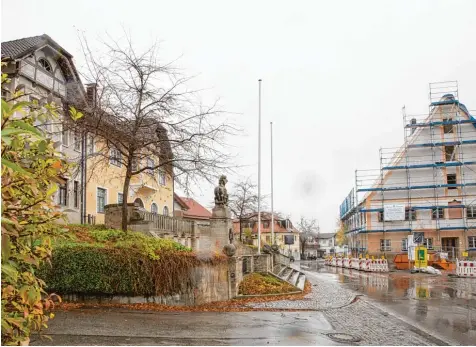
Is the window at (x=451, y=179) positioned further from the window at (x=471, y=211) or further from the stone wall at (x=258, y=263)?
the stone wall at (x=258, y=263)

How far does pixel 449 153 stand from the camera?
4694cm

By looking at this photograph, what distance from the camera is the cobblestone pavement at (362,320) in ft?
32.4

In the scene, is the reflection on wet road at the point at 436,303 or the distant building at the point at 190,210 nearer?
the reflection on wet road at the point at 436,303

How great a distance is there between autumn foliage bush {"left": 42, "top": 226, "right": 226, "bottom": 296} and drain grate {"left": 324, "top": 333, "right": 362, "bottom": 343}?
4873 millimetres

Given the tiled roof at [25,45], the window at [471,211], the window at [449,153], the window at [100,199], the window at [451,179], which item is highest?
the tiled roof at [25,45]

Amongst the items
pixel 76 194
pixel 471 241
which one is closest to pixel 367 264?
pixel 471 241

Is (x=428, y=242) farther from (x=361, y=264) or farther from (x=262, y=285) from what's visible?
(x=262, y=285)

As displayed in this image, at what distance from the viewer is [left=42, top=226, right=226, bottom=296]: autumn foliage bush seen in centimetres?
1206

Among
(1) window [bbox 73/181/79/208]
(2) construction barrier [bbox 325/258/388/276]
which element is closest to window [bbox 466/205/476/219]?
(2) construction barrier [bbox 325/258/388/276]

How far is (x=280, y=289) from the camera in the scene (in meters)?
17.9

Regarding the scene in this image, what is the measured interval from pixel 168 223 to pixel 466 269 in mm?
19814

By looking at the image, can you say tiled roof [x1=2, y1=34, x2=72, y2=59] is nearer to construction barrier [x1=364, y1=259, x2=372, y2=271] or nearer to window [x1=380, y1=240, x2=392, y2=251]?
construction barrier [x1=364, y1=259, x2=372, y2=271]

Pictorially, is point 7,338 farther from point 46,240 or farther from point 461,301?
point 461,301

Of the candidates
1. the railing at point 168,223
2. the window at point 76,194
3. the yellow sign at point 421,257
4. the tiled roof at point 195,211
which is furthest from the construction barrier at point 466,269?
the tiled roof at point 195,211
